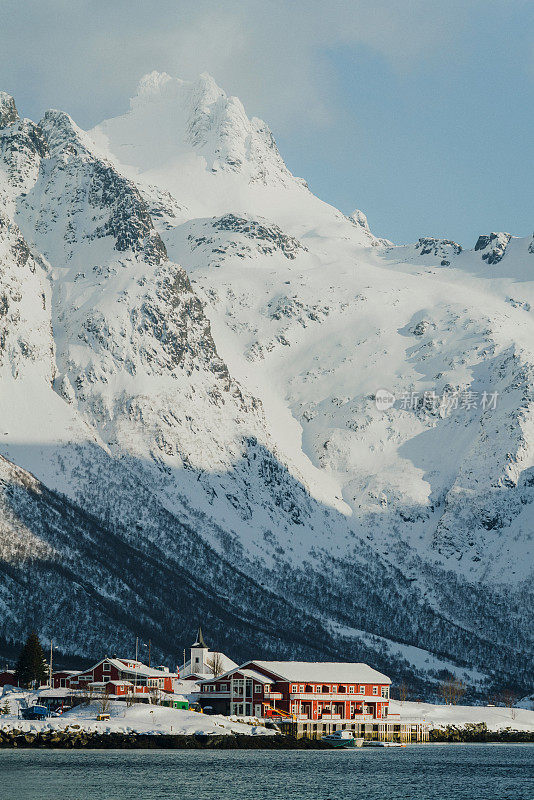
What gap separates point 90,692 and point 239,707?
2293cm

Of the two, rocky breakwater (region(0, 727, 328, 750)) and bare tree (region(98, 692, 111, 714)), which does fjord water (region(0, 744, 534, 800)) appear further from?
bare tree (region(98, 692, 111, 714))

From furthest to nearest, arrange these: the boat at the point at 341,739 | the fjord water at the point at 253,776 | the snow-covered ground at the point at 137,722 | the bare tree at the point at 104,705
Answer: the boat at the point at 341,739 < the bare tree at the point at 104,705 < the snow-covered ground at the point at 137,722 < the fjord water at the point at 253,776

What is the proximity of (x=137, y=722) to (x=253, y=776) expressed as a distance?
4024 centimetres

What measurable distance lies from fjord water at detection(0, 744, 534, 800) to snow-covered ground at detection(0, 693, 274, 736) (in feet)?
24.2

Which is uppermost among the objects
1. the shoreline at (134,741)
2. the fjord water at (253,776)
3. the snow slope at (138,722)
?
the snow slope at (138,722)

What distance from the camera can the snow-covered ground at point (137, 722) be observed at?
171 metres

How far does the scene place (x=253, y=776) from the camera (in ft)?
457

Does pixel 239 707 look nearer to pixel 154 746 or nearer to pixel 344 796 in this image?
pixel 154 746

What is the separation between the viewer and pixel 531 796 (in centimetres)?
13038

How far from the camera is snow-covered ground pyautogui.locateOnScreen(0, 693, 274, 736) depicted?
6727 inches

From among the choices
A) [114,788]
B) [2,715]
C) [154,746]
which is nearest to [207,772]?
[114,788]

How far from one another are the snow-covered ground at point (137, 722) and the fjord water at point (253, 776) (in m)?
7.38

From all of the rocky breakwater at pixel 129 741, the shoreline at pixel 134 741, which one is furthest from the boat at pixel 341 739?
the rocky breakwater at pixel 129 741

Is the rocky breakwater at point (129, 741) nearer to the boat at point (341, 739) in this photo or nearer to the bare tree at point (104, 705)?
the bare tree at point (104, 705)
